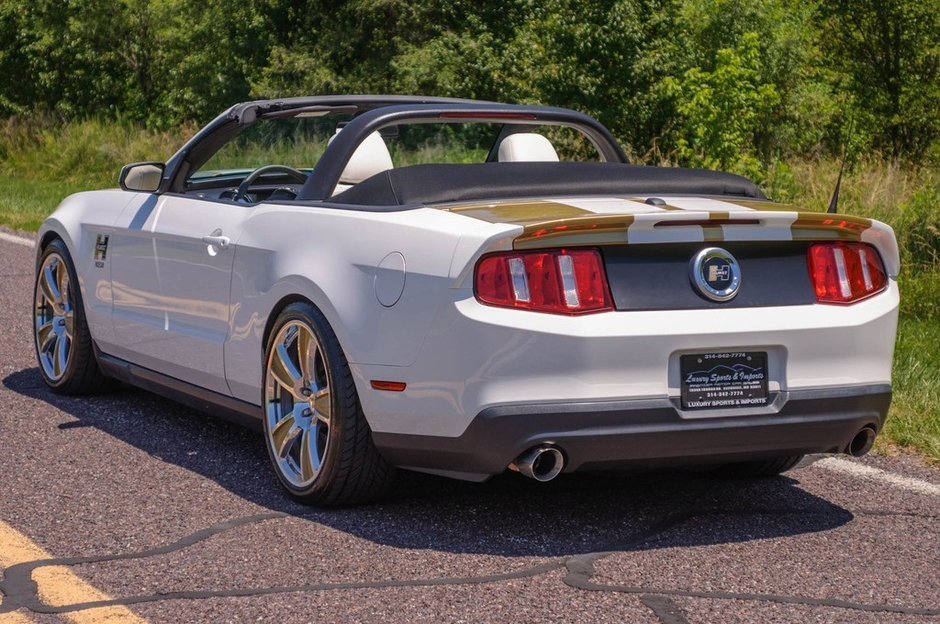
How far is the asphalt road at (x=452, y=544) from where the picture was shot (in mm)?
3783

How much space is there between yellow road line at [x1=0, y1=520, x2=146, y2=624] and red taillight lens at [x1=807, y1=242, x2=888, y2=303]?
7.99 feet

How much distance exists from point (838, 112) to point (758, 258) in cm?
2682

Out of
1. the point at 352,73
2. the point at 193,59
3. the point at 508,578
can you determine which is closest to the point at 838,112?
the point at 352,73

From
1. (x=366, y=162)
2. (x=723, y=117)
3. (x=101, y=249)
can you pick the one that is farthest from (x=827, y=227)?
(x=723, y=117)

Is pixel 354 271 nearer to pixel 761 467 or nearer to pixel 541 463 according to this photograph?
pixel 541 463

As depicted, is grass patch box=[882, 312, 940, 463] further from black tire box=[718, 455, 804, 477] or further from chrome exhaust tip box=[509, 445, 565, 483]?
chrome exhaust tip box=[509, 445, 565, 483]

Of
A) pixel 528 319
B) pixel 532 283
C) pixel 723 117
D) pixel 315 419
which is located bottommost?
pixel 315 419

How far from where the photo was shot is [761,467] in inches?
208

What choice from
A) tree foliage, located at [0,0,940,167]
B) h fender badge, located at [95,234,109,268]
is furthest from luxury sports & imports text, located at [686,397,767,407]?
tree foliage, located at [0,0,940,167]

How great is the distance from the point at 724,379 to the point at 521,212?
0.84m

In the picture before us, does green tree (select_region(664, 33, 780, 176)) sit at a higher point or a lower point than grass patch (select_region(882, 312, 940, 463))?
higher

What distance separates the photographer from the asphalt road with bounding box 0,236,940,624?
149 inches

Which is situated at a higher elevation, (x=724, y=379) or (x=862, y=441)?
(x=724, y=379)

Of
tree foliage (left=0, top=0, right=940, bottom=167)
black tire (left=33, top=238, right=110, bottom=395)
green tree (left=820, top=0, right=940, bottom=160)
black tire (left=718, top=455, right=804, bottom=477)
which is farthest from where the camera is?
green tree (left=820, top=0, right=940, bottom=160)
